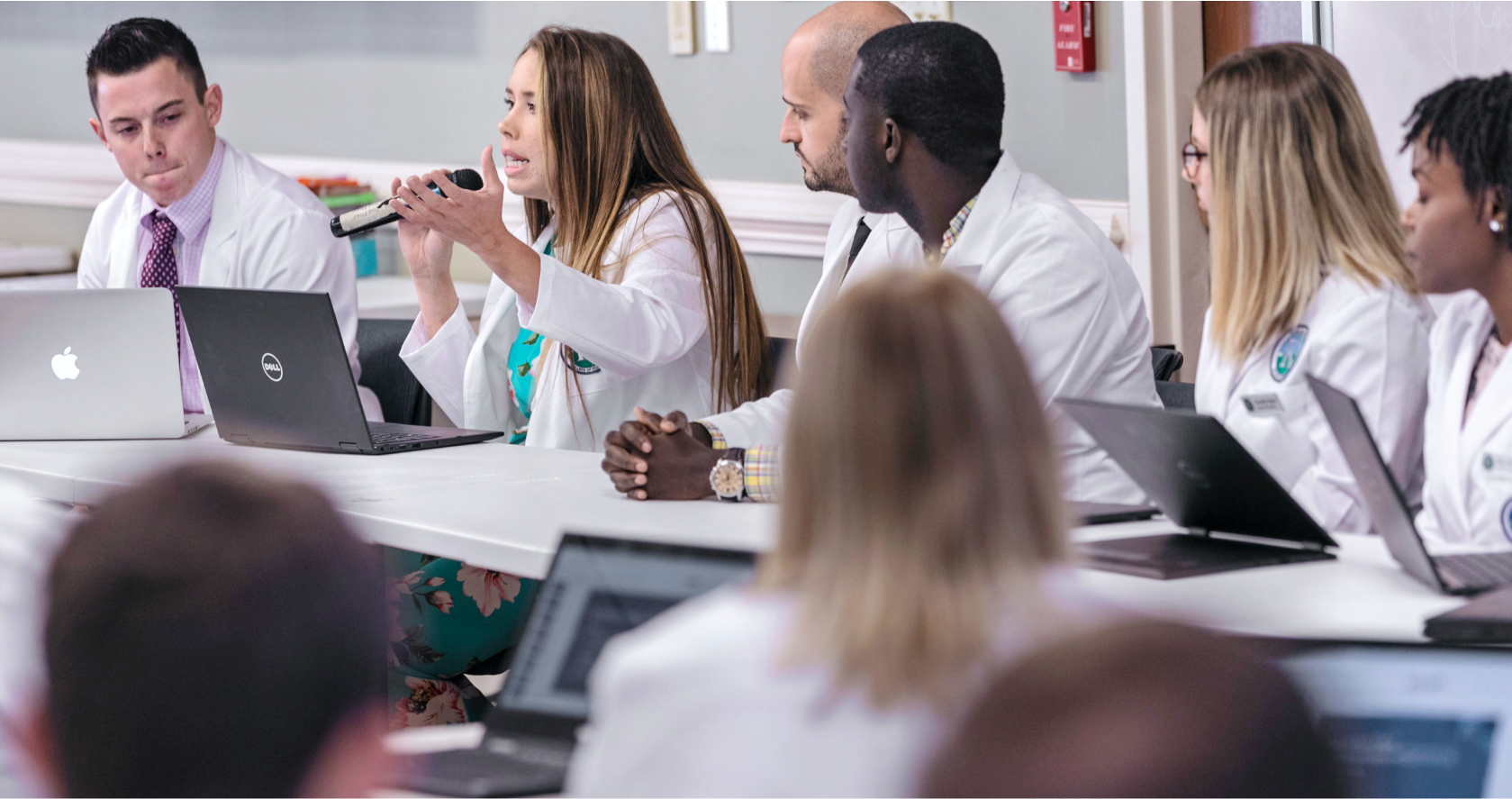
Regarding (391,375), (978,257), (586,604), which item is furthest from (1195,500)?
(391,375)

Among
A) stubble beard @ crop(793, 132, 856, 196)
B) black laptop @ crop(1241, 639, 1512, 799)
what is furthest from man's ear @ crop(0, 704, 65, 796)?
stubble beard @ crop(793, 132, 856, 196)

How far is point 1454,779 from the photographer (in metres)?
0.95

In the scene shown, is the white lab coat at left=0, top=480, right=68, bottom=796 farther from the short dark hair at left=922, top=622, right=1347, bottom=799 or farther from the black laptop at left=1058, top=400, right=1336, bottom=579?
the black laptop at left=1058, top=400, right=1336, bottom=579

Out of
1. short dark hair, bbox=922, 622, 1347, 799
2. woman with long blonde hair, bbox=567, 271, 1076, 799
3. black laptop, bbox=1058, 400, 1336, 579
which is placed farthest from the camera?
black laptop, bbox=1058, 400, 1336, 579

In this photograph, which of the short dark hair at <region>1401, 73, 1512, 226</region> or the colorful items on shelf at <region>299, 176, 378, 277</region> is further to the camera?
the colorful items on shelf at <region>299, 176, 378, 277</region>

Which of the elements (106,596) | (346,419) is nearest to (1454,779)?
(106,596)

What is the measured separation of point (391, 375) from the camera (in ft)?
9.51

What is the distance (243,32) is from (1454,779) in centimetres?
469

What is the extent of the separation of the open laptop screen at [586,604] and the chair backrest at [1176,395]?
46.5 inches

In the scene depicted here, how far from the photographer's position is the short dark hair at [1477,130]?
161cm

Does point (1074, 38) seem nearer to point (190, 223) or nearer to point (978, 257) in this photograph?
point (978, 257)

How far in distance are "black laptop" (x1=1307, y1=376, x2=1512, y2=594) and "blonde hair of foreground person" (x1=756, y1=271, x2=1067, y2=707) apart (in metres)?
0.62

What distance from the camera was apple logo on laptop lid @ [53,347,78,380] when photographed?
2441 mm

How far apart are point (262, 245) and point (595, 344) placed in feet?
3.23
